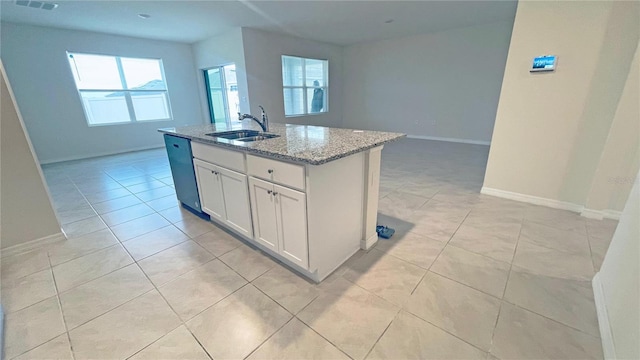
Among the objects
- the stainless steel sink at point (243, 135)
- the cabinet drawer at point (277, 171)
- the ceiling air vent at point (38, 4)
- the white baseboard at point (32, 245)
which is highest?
the ceiling air vent at point (38, 4)

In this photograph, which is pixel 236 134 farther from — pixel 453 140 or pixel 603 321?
pixel 453 140

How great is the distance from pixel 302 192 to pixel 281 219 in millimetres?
304

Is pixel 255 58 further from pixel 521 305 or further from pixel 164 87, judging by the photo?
pixel 521 305

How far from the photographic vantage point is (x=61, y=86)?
490 centimetres

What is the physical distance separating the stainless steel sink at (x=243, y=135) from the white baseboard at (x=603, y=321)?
2.33 meters

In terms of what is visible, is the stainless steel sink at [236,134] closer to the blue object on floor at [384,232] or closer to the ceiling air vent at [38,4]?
the blue object on floor at [384,232]

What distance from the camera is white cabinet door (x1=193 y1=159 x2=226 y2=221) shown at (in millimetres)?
2155

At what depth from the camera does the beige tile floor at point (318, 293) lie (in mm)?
1262

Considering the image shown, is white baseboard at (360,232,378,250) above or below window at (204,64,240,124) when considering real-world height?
below

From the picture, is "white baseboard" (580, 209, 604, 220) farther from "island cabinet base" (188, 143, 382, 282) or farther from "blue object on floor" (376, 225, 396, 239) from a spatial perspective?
"island cabinet base" (188, 143, 382, 282)

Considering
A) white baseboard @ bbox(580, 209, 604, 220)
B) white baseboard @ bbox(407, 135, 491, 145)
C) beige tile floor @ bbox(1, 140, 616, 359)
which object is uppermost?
white baseboard @ bbox(407, 135, 491, 145)

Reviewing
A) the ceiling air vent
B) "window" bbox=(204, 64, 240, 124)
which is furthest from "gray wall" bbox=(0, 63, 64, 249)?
"window" bbox=(204, 64, 240, 124)

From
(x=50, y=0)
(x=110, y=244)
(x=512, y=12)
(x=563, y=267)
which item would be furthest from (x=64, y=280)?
(x=512, y=12)

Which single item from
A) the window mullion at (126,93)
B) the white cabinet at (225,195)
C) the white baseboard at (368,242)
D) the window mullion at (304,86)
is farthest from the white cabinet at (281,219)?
the window mullion at (126,93)
